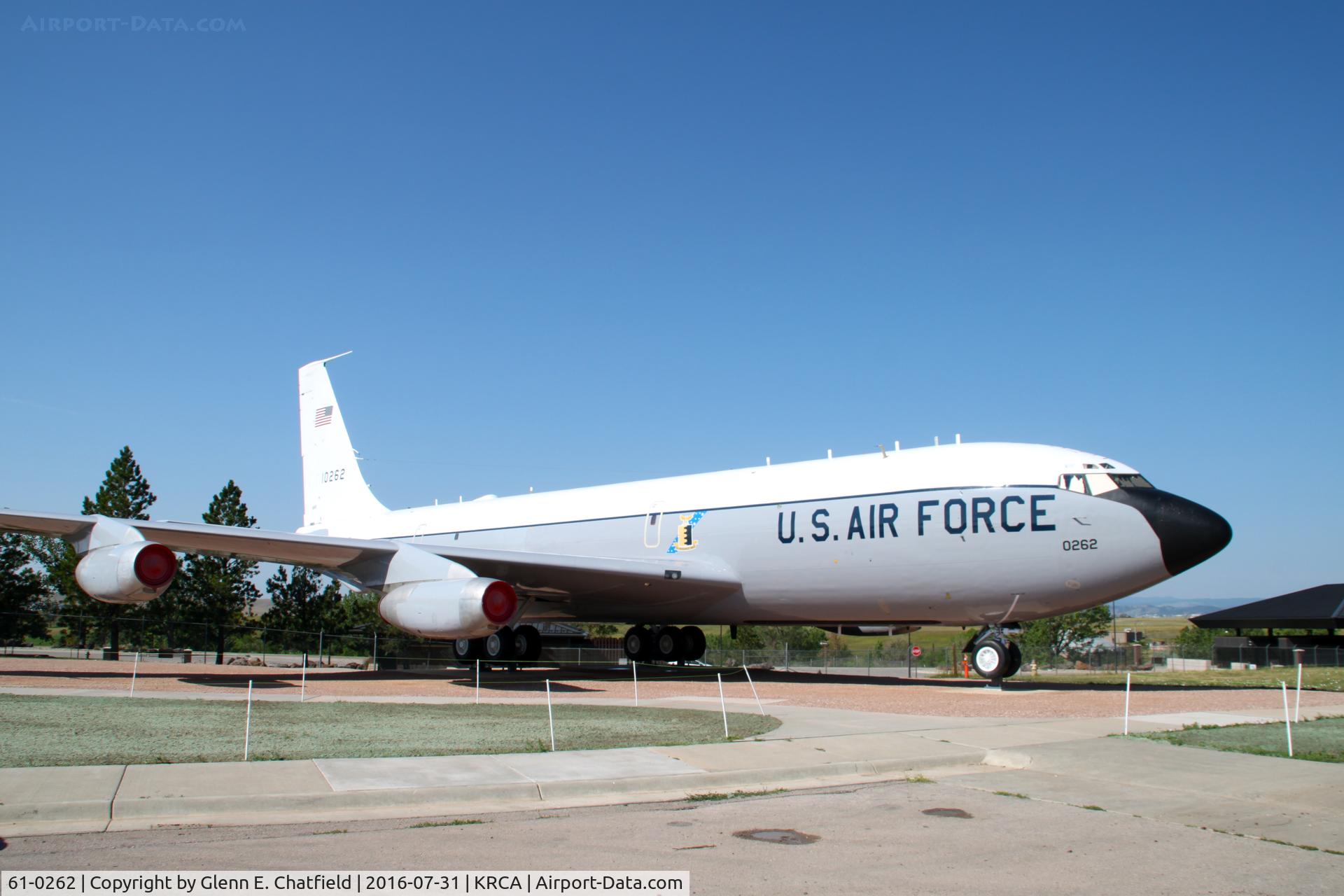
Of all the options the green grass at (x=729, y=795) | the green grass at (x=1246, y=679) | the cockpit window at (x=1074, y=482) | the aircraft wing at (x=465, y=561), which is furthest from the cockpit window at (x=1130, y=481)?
the green grass at (x=729, y=795)

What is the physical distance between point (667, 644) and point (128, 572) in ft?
45.1

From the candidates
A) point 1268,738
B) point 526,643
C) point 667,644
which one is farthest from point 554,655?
point 1268,738

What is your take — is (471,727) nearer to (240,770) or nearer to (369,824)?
(240,770)

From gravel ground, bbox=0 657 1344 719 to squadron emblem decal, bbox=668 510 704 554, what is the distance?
116 inches

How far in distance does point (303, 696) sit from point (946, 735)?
972cm

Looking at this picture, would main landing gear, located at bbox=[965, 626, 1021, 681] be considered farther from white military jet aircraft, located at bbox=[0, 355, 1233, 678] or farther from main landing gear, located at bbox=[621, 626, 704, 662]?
main landing gear, located at bbox=[621, 626, 704, 662]

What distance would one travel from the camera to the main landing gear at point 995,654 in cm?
1912

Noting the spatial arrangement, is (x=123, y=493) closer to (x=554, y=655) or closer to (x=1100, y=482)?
(x=554, y=655)

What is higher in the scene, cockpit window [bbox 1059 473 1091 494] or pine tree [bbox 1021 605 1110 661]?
cockpit window [bbox 1059 473 1091 494]

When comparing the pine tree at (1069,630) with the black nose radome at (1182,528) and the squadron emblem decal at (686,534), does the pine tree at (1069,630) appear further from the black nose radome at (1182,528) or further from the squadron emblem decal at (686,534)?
the black nose radome at (1182,528)

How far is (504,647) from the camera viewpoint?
82.8ft

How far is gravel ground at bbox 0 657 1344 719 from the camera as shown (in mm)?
15414

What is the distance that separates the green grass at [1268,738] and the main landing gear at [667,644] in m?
16.1

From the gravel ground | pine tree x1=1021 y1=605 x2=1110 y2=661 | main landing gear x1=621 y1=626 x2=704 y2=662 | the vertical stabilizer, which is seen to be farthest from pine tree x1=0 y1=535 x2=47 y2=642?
pine tree x1=1021 y1=605 x2=1110 y2=661
